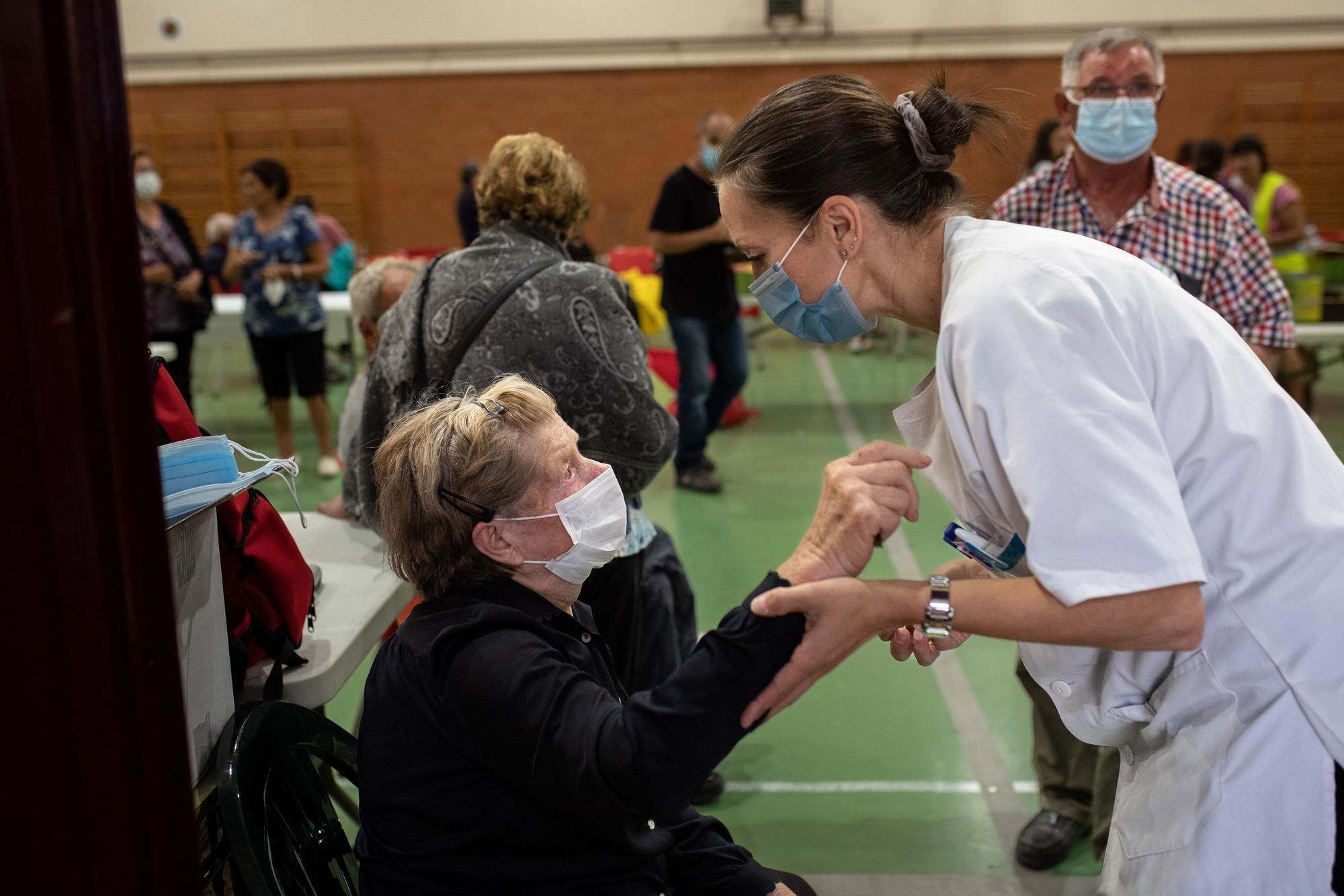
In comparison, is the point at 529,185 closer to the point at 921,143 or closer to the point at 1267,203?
the point at 921,143

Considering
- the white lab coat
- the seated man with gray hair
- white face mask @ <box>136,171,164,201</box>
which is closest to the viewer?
the white lab coat

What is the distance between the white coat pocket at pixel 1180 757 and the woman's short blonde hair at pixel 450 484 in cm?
86

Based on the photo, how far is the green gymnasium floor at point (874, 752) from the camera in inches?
103

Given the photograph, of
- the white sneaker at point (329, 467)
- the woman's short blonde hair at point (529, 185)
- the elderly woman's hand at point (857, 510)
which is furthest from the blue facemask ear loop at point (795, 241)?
the white sneaker at point (329, 467)

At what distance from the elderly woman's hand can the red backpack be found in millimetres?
941

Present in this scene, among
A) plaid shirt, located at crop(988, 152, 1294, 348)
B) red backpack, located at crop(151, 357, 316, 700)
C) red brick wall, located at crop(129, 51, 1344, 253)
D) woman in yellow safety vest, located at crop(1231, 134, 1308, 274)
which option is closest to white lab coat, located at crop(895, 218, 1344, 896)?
red backpack, located at crop(151, 357, 316, 700)

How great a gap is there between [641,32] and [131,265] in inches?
489

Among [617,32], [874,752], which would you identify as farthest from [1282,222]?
[617,32]

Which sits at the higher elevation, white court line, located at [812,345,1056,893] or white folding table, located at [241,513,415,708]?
white folding table, located at [241,513,415,708]

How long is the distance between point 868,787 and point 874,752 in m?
0.21

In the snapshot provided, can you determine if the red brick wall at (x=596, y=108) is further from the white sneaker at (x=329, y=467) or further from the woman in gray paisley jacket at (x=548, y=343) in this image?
the woman in gray paisley jacket at (x=548, y=343)

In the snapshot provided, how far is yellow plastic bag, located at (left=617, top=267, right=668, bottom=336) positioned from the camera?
5.57 metres

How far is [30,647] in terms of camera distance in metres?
0.76

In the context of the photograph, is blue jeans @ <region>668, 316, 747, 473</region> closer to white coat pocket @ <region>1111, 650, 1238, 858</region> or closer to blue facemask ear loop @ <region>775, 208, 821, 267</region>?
blue facemask ear loop @ <region>775, 208, 821, 267</region>
